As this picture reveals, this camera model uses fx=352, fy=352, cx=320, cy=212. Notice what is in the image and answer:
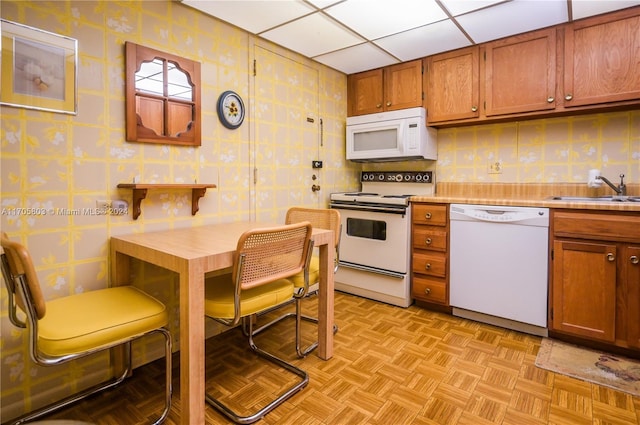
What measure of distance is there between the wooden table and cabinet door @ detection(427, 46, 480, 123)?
1.72 meters

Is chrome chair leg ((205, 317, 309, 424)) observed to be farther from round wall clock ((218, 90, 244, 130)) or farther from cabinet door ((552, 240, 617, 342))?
cabinet door ((552, 240, 617, 342))

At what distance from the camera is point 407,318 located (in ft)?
9.04

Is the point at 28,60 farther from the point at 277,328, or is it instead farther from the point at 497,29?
the point at 497,29

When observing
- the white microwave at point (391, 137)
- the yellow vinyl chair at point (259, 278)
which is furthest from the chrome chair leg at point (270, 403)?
the white microwave at point (391, 137)

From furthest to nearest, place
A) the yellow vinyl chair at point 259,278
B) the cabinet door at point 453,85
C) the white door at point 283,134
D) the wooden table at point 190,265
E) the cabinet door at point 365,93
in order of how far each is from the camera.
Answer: the cabinet door at point 365,93 → the cabinet door at point 453,85 → the white door at point 283,134 → the yellow vinyl chair at point 259,278 → the wooden table at point 190,265

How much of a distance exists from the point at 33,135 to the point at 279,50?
1.87 metres

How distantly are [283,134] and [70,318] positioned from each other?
6.63ft

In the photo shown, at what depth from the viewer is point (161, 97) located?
6.77ft

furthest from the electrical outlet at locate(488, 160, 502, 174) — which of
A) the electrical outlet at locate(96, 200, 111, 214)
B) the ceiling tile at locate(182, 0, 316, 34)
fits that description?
the electrical outlet at locate(96, 200, 111, 214)

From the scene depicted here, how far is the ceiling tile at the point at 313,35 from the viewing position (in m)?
2.45

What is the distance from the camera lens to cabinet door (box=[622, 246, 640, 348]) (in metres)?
2.05

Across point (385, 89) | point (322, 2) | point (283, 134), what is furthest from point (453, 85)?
point (283, 134)

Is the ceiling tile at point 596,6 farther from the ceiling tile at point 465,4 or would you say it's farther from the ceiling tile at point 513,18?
the ceiling tile at point 465,4

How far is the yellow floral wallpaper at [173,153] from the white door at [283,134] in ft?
0.04
